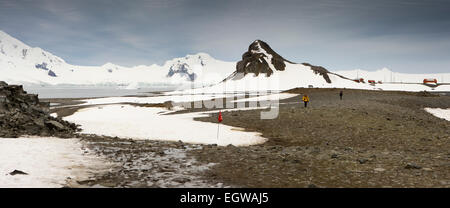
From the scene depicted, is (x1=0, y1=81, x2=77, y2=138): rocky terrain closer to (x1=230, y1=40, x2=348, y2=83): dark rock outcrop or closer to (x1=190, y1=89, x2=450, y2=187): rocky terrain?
(x1=190, y1=89, x2=450, y2=187): rocky terrain

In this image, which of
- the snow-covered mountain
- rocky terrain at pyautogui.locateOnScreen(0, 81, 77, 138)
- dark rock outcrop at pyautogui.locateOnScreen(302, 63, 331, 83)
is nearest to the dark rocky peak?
the snow-covered mountain

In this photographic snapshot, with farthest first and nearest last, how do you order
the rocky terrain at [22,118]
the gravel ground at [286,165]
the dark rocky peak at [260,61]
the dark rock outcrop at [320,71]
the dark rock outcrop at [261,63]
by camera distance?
the dark rocky peak at [260,61] < the dark rock outcrop at [261,63] < the dark rock outcrop at [320,71] < the rocky terrain at [22,118] < the gravel ground at [286,165]

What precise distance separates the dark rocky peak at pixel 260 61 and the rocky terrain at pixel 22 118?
120 m

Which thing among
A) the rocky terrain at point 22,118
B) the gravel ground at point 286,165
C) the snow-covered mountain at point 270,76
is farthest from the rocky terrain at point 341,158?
the snow-covered mountain at point 270,76

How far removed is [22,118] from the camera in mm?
21109

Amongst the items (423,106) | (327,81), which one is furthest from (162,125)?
(327,81)

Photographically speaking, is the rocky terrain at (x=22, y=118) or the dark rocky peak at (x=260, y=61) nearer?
the rocky terrain at (x=22, y=118)

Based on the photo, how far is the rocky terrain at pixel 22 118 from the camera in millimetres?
20109

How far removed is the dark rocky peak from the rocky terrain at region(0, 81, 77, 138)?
12046 cm

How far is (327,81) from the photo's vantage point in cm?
13825

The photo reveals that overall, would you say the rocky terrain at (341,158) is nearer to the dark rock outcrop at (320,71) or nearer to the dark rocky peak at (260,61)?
the dark rocky peak at (260,61)

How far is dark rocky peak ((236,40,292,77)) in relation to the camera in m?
143

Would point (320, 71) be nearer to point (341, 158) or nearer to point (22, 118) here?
point (22, 118)

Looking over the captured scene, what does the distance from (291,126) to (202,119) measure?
37.1ft
